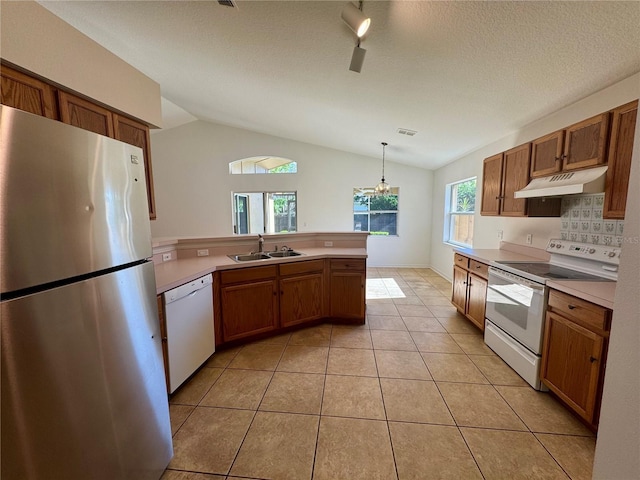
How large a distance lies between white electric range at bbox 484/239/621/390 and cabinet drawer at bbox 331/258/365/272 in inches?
50.6

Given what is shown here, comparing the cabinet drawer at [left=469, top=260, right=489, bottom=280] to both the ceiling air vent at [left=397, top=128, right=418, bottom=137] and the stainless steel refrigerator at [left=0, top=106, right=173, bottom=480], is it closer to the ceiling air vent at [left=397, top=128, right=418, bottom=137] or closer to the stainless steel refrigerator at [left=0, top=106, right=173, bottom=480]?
the ceiling air vent at [left=397, top=128, right=418, bottom=137]

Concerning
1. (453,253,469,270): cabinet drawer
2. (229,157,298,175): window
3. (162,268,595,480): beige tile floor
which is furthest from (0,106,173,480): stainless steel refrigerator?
(229,157,298,175): window

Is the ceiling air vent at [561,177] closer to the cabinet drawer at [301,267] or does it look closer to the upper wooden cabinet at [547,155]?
the upper wooden cabinet at [547,155]

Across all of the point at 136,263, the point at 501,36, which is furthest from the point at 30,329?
the point at 501,36

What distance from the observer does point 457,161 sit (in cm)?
484

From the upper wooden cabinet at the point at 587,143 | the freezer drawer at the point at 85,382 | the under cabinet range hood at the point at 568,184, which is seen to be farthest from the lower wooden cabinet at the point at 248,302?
the upper wooden cabinet at the point at 587,143

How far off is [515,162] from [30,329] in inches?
143

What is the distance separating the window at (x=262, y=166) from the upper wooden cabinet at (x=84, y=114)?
431 cm

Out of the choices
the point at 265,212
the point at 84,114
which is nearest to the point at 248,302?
the point at 84,114

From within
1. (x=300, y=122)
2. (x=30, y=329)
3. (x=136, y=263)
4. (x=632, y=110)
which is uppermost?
(x=300, y=122)

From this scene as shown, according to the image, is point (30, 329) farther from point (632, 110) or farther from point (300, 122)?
point (300, 122)

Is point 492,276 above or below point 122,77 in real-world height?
below

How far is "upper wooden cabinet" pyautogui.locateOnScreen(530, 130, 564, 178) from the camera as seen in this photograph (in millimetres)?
2168

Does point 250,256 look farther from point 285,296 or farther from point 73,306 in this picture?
point 73,306
